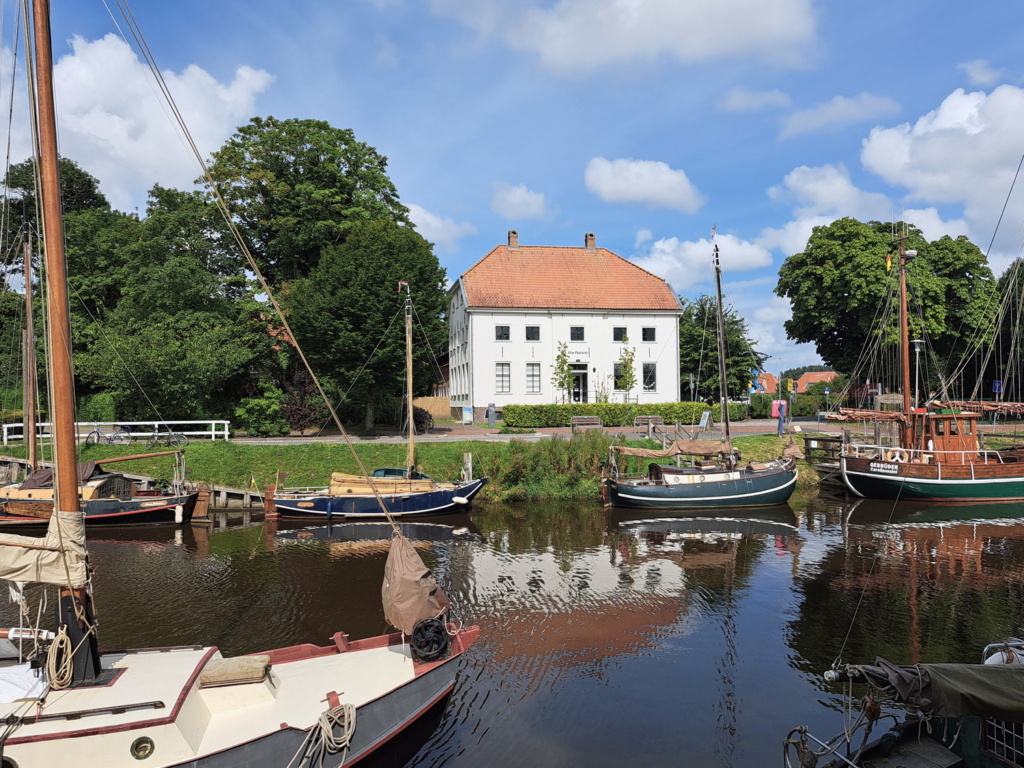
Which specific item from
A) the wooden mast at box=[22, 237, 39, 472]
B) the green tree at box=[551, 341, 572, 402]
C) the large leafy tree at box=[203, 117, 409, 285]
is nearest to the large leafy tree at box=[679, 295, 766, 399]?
the green tree at box=[551, 341, 572, 402]

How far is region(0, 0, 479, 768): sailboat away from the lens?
6172mm

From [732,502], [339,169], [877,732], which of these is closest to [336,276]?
[339,169]

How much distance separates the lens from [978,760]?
626cm

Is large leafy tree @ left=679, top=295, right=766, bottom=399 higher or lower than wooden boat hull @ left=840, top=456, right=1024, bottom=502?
higher

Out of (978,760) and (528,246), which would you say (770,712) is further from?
(528,246)

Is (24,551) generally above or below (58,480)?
below

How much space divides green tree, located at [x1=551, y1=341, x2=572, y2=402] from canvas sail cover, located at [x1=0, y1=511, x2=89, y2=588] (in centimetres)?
3681

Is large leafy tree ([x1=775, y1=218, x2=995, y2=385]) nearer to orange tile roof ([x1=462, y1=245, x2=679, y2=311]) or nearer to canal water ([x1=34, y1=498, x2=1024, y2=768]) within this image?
orange tile roof ([x1=462, y1=245, x2=679, y2=311])

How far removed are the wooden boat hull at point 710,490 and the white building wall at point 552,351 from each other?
19.3m

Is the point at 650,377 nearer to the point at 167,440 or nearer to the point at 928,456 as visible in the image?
the point at 928,456

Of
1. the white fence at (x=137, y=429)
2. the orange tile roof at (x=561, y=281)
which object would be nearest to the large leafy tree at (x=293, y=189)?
the orange tile roof at (x=561, y=281)

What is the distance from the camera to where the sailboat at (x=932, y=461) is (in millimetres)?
25672

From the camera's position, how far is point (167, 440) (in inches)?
1172

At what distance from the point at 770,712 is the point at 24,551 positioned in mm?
10135
